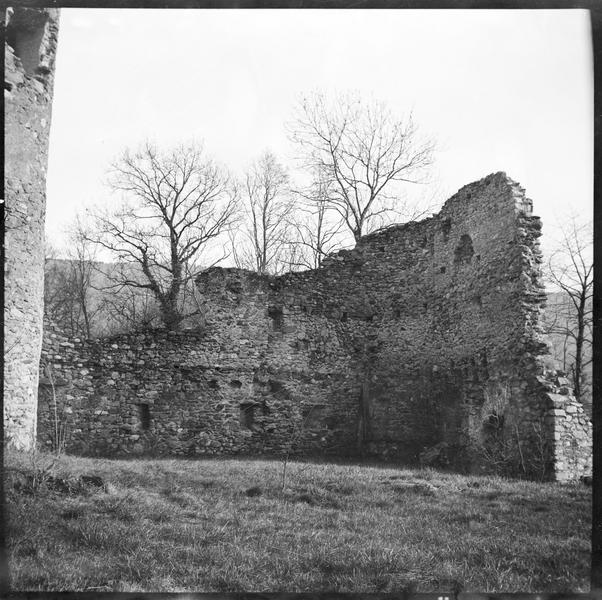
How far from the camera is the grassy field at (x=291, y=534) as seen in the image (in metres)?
4.78

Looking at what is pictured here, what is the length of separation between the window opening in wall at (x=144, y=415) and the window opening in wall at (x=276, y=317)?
3.73 metres

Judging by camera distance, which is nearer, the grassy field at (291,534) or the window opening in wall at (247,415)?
the grassy field at (291,534)

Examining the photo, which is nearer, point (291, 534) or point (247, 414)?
point (291, 534)

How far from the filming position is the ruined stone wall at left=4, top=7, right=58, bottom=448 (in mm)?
7855

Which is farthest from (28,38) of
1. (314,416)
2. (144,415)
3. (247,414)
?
(314,416)

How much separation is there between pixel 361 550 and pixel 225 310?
31.7ft

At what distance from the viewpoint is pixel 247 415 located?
1445 centimetres

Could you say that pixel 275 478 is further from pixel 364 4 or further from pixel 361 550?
pixel 364 4

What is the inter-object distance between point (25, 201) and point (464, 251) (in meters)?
9.53

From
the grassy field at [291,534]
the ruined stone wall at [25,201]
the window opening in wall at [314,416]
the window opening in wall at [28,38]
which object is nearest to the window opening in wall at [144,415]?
the window opening in wall at [314,416]

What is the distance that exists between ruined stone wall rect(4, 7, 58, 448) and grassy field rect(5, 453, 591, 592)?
3.43 ft

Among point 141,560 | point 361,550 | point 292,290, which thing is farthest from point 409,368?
point 141,560

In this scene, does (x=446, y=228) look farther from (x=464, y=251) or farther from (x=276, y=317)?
(x=276, y=317)

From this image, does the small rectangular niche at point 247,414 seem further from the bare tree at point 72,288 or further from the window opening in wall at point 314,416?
the bare tree at point 72,288
